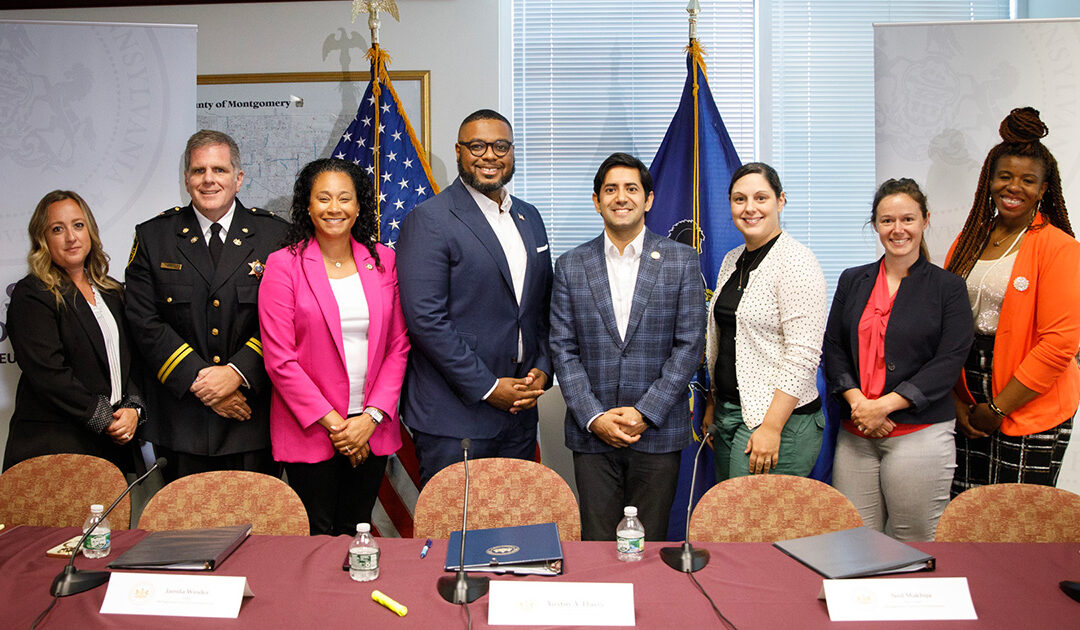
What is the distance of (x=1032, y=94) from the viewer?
3.29 m

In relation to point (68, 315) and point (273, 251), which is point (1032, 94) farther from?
point (68, 315)

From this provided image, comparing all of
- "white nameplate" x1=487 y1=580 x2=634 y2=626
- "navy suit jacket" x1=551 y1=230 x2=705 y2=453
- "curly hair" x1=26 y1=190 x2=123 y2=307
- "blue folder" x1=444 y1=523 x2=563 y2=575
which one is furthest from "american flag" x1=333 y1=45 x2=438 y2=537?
"white nameplate" x1=487 y1=580 x2=634 y2=626

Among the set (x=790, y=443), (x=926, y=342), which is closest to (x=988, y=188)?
(x=926, y=342)

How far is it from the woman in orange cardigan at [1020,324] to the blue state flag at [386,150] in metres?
2.42

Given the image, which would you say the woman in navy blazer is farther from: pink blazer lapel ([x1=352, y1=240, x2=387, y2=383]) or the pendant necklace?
pink blazer lapel ([x1=352, y1=240, x2=387, y2=383])

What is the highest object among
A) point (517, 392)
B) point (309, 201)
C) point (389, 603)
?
point (309, 201)

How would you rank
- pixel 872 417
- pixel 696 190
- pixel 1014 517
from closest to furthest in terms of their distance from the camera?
pixel 1014 517 < pixel 872 417 < pixel 696 190

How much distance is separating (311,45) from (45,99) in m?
1.27

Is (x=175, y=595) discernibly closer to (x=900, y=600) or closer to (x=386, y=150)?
(x=900, y=600)

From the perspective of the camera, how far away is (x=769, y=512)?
2123mm

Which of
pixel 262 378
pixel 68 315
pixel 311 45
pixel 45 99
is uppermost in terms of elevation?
pixel 311 45

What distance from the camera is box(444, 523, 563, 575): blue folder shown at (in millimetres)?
1676

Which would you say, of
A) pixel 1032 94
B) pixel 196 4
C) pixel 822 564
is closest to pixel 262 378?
pixel 822 564

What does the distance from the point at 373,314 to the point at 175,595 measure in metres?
1.31
